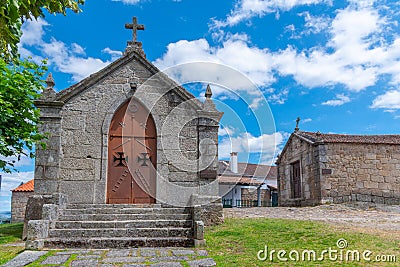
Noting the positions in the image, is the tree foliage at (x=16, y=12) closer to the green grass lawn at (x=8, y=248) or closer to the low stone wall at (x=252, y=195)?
the green grass lawn at (x=8, y=248)

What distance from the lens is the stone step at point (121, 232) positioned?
686cm

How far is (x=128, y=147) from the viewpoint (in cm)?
921

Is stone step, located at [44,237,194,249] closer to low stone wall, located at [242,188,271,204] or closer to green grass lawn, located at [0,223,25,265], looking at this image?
green grass lawn, located at [0,223,25,265]

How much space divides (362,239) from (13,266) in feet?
18.5

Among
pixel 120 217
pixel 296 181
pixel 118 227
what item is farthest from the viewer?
pixel 296 181

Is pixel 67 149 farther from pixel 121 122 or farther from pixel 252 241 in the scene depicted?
pixel 252 241

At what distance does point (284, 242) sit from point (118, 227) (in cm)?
329

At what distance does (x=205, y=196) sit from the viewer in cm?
883

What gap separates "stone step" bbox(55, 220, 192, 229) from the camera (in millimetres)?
7145

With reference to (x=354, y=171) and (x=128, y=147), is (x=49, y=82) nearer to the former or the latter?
(x=128, y=147)

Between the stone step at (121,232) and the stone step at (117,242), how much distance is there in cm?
23

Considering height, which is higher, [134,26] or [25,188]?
[134,26]

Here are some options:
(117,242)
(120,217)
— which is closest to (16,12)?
(117,242)

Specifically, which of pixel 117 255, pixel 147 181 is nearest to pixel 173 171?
pixel 147 181
